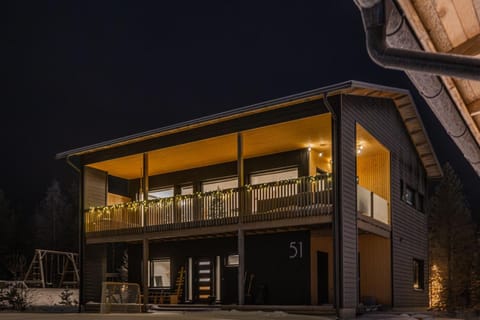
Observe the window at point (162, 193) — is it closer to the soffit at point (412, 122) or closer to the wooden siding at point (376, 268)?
the wooden siding at point (376, 268)

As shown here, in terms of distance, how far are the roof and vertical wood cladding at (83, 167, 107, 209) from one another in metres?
0.88

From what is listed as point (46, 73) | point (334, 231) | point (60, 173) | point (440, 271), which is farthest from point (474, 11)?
point (46, 73)

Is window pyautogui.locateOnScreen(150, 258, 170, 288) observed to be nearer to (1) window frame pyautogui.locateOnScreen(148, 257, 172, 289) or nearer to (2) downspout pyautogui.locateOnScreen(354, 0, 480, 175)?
(1) window frame pyautogui.locateOnScreen(148, 257, 172, 289)

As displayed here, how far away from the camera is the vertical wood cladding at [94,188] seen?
795 inches

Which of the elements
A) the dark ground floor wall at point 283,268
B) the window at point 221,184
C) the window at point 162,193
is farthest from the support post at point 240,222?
the window at point 162,193

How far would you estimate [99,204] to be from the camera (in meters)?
20.6

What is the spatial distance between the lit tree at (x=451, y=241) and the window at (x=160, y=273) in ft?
45.3

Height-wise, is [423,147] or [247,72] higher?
[247,72]

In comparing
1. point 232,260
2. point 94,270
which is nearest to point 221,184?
point 232,260

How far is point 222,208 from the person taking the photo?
16.3 meters

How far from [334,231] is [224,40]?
120m

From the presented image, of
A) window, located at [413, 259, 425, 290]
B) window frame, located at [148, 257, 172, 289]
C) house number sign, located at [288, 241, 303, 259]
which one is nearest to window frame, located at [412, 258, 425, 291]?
window, located at [413, 259, 425, 290]

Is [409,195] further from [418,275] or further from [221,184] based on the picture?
[221,184]

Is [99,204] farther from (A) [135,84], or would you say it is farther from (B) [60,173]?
(A) [135,84]
